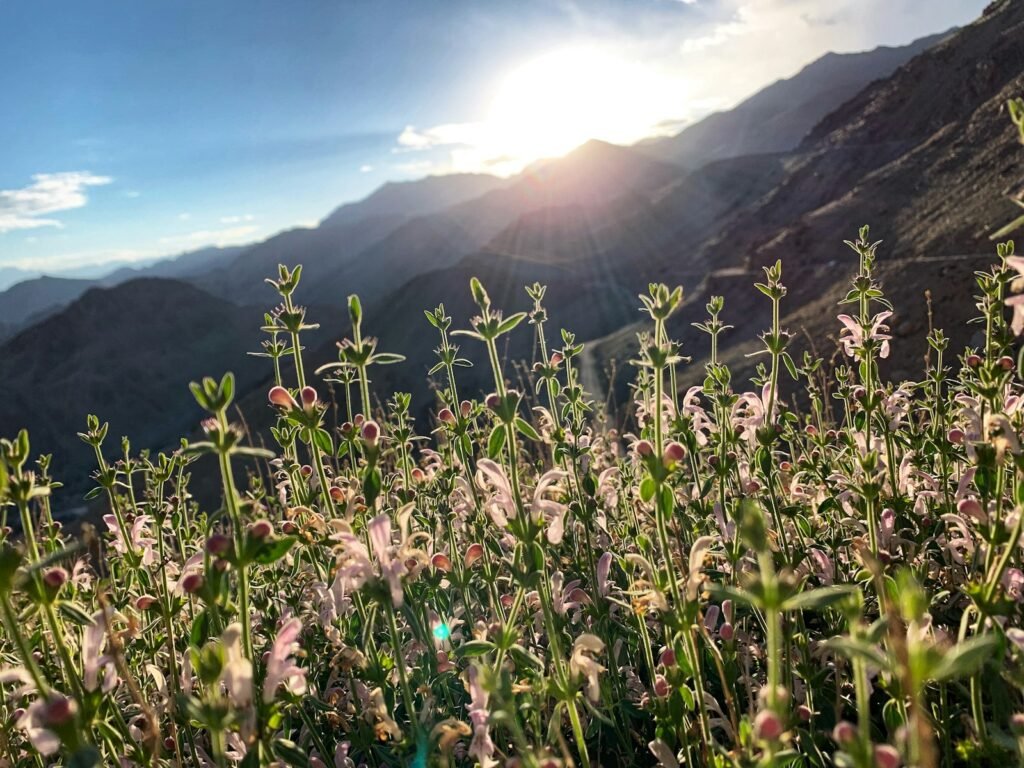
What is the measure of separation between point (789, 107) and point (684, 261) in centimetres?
14625

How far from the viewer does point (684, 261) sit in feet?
160

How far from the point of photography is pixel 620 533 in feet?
9.74

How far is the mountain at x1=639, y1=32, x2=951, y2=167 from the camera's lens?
142 meters

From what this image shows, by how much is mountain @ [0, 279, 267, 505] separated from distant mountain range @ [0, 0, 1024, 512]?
23 cm

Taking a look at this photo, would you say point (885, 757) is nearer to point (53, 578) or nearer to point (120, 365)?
point (53, 578)

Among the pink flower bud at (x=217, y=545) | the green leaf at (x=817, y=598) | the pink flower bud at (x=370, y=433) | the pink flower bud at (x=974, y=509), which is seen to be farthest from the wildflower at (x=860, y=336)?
the pink flower bud at (x=217, y=545)

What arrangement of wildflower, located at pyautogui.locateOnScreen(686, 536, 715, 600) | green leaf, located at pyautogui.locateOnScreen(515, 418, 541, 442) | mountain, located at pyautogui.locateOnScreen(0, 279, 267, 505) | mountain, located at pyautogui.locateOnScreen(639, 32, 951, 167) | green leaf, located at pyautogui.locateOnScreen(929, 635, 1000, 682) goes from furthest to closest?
mountain, located at pyautogui.locateOnScreen(639, 32, 951, 167)
mountain, located at pyautogui.locateOnScreen(0, 279, 267, 505)
green leaf, located at pyautogui.locateOnScreen(515, 418, 541, 442)
wildflower, located at pyautogui.locateOnScreen(686, 536, 715, 600)
green leaf, located at pyautogui.locateOnScreen(929, 635, 1000, 682)

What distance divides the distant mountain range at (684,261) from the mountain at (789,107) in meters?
43.8

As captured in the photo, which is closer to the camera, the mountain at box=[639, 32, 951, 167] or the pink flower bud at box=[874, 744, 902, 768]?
the pink flower bud at box=[874, 744, 902, 768]

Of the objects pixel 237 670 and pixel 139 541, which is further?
pixel 139 541

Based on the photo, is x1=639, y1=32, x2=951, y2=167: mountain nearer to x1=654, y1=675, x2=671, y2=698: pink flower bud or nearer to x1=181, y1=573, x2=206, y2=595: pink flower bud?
x1=654, y1=675, x2=671, y2=698: pink flower bud

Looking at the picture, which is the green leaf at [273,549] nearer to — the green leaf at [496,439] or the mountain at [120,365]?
the green leaf at [496,439]

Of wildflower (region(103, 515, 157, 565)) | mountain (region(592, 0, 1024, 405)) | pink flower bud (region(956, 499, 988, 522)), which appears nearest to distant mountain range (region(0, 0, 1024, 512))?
mountain (region(592, 0, 1024, 405))

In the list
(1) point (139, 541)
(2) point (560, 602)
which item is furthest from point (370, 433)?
(1) point (139, 541)
